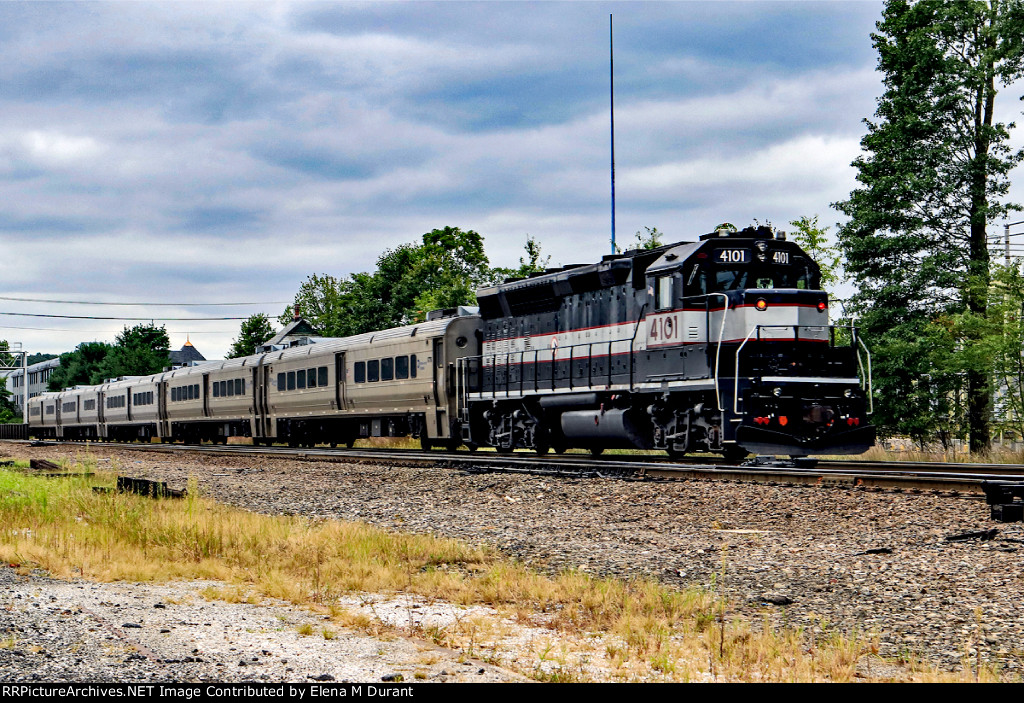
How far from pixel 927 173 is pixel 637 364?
44.7 ft

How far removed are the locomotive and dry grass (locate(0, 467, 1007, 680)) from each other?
24.3 ft

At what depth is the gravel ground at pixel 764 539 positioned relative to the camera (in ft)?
21.5

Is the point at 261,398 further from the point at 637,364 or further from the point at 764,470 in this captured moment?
the point at 764,470

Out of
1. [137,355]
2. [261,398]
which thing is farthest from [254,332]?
[261,398]

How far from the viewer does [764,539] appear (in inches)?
382

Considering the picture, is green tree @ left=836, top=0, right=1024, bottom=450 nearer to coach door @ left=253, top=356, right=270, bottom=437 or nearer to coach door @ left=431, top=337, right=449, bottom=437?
coach door @ left=431, top=337, right=449, bottom=437

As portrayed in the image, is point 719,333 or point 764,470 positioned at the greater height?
point 719,333

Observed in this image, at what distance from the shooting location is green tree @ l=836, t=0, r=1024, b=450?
87.6 feet

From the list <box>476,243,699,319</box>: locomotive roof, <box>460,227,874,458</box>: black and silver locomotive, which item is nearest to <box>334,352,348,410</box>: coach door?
<box>476,243,699,319</box>: locomotive roof

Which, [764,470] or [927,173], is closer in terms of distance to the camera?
[764,470]

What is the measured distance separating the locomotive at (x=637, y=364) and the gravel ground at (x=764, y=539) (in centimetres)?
260

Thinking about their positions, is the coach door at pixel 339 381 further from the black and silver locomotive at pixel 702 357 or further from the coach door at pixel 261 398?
the black and silver locomotive at pixel 702 357

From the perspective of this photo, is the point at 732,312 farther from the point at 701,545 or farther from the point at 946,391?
the point at 946,391

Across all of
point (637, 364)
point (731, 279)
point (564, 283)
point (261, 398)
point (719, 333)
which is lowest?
point (261, 398)
